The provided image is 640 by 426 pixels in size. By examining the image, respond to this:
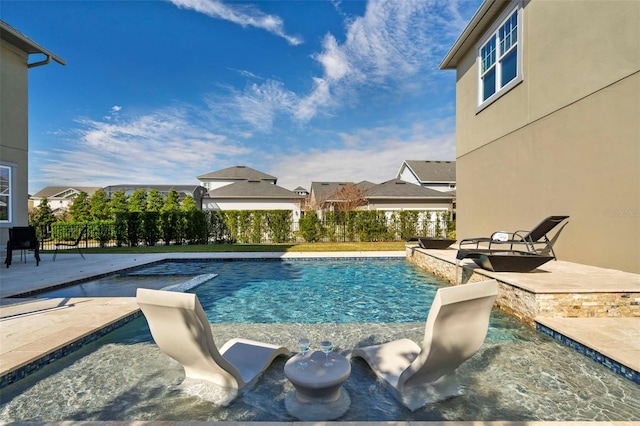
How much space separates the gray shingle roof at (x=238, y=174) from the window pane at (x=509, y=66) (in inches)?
1446

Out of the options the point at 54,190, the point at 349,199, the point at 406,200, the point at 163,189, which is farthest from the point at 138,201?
the point at 54,190

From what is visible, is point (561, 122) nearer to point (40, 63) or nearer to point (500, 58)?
point (500, 58)

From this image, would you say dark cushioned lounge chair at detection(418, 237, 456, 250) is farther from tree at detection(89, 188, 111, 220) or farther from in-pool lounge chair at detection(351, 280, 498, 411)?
tree at detection(89, 188, 111, 220)

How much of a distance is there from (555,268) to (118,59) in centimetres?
2020

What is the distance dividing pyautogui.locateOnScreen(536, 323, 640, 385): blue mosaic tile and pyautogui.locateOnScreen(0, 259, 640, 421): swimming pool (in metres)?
0.07

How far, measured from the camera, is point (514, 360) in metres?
3.77

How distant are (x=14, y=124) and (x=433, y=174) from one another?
33174mm

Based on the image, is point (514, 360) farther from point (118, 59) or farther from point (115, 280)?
point (118, 59)

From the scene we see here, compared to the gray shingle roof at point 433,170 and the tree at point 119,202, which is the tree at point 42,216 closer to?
the tree at point 119,202

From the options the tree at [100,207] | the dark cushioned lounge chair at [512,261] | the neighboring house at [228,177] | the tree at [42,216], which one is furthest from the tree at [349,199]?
the tree at [42,216]

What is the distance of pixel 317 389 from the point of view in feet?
8.39

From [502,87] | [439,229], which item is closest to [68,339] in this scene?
[502,87]

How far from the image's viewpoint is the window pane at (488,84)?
34.6 ft

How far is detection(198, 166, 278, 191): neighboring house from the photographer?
140 ft
